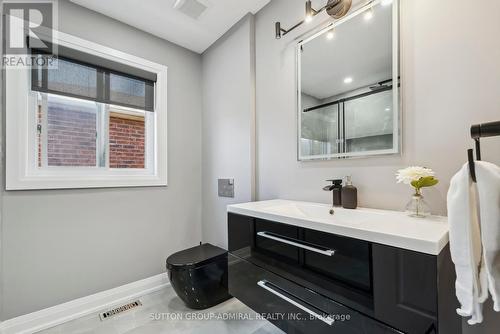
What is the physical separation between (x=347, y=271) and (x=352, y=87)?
3.27ft

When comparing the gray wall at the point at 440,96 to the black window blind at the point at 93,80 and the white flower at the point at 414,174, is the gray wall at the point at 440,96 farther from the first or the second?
the black window blind at the point at 93,80

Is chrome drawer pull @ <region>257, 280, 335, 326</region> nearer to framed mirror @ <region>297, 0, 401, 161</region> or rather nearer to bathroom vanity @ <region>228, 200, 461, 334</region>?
bathroom vanity @ <region>228, 200, 461, 334</region>

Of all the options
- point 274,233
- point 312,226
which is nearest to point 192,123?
point 274,233

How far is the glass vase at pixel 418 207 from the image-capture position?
943 millimetres

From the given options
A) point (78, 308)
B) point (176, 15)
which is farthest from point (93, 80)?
point (78, 308)

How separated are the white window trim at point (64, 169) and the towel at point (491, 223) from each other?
2122mm

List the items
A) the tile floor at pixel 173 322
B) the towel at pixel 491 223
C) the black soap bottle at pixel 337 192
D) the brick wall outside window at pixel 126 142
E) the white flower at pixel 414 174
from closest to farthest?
the towel at pixel 491 223 → the white flower at pixel 414 174 → the black soap bottle at pixel 337 192 → the tile floor at pixel 173 322 → the brick wall outside window at pixel 126 142

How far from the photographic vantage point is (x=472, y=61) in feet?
2.92

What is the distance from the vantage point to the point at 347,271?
2.68 ft

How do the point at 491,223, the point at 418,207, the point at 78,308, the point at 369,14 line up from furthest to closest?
the point at 78,308
the point at 369,14
the point at 418,207
the point at 491,223

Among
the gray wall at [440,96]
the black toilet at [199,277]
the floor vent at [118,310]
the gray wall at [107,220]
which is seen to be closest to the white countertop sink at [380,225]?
the gray wall at [440,96]

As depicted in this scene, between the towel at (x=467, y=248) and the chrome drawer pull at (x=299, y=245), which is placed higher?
the towel at (x=467, y=248)

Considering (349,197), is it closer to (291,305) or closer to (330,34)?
(291,305)

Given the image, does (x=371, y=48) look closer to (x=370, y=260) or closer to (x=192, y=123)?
(x=370, y=260)
